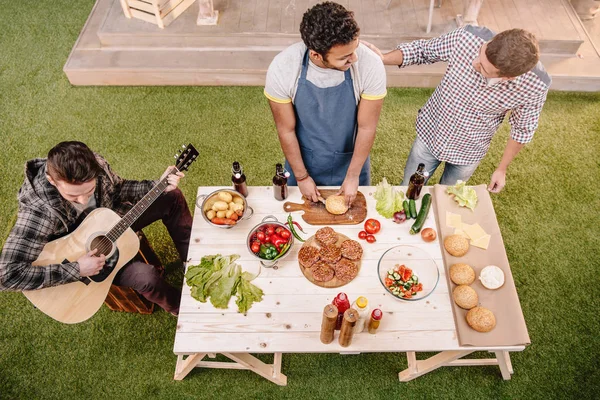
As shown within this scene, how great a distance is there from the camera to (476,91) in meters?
2.64

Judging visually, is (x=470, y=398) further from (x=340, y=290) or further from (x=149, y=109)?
(x=149, y=109)

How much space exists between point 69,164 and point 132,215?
21.9 inches

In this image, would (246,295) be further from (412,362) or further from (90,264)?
(412,362)

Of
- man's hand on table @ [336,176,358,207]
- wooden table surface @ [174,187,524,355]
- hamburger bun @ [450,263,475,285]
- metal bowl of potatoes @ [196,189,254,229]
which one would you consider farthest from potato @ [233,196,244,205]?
hamburger bun @ [450,263,475,285]

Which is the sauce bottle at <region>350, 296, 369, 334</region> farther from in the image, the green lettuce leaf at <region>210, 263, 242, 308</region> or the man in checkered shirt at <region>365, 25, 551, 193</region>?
the man in checkered shirt at <region>365, 25, 551, 193</region>

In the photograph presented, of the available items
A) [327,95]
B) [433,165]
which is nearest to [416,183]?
[433,165]

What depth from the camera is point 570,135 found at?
4539 millimetres

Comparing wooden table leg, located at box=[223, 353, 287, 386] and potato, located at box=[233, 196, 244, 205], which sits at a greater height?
potato, located at box=[233, 196, 244, 205]

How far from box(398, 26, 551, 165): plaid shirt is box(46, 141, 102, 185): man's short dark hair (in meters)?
2.13

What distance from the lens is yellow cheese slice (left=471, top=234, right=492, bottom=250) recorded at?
2705mm

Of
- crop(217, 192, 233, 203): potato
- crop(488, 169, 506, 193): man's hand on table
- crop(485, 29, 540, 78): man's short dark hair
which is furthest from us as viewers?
crop(488, 169, 506, 193): man's hand on table

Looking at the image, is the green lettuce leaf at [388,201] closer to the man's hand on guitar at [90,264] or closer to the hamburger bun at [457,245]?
the hamburger bun at [457,245]

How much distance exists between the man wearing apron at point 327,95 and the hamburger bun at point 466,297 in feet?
2.90

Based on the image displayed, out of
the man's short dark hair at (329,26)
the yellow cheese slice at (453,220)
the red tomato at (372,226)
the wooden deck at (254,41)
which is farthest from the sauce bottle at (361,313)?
the wooden deck at (254,41)
